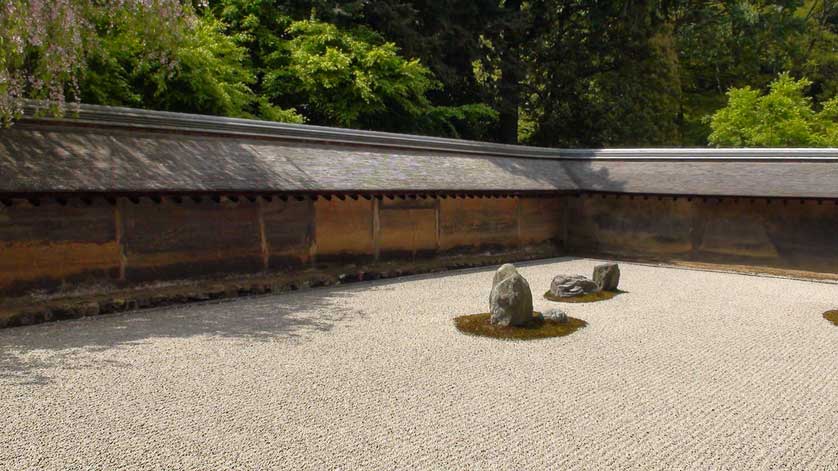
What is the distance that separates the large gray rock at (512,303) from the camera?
9.70 metres

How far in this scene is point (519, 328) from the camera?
383 inches

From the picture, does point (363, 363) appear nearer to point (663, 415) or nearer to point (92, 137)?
point (663, 415)

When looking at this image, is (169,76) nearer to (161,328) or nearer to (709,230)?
(161,328)

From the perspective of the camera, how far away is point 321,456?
205 inches

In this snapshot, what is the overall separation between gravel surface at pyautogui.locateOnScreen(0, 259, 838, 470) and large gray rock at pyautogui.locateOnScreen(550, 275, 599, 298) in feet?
3.32

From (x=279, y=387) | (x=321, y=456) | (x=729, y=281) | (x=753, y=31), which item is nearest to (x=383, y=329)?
(x=279, y=387)

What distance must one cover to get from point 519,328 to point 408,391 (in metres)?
3.36

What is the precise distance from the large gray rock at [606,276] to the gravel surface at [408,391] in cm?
184

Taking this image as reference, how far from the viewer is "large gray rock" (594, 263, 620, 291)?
13141 mm

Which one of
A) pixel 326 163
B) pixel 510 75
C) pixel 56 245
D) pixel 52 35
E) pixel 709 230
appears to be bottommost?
pixel 709 230

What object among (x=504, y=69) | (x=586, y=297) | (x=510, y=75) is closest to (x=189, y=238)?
(x=586, y=297)

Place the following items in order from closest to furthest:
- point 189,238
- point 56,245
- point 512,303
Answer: point 512,303 → point 56,245 → point 189,238

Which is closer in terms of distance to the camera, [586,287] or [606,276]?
[586,287]

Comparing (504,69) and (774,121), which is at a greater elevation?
(504,69)
